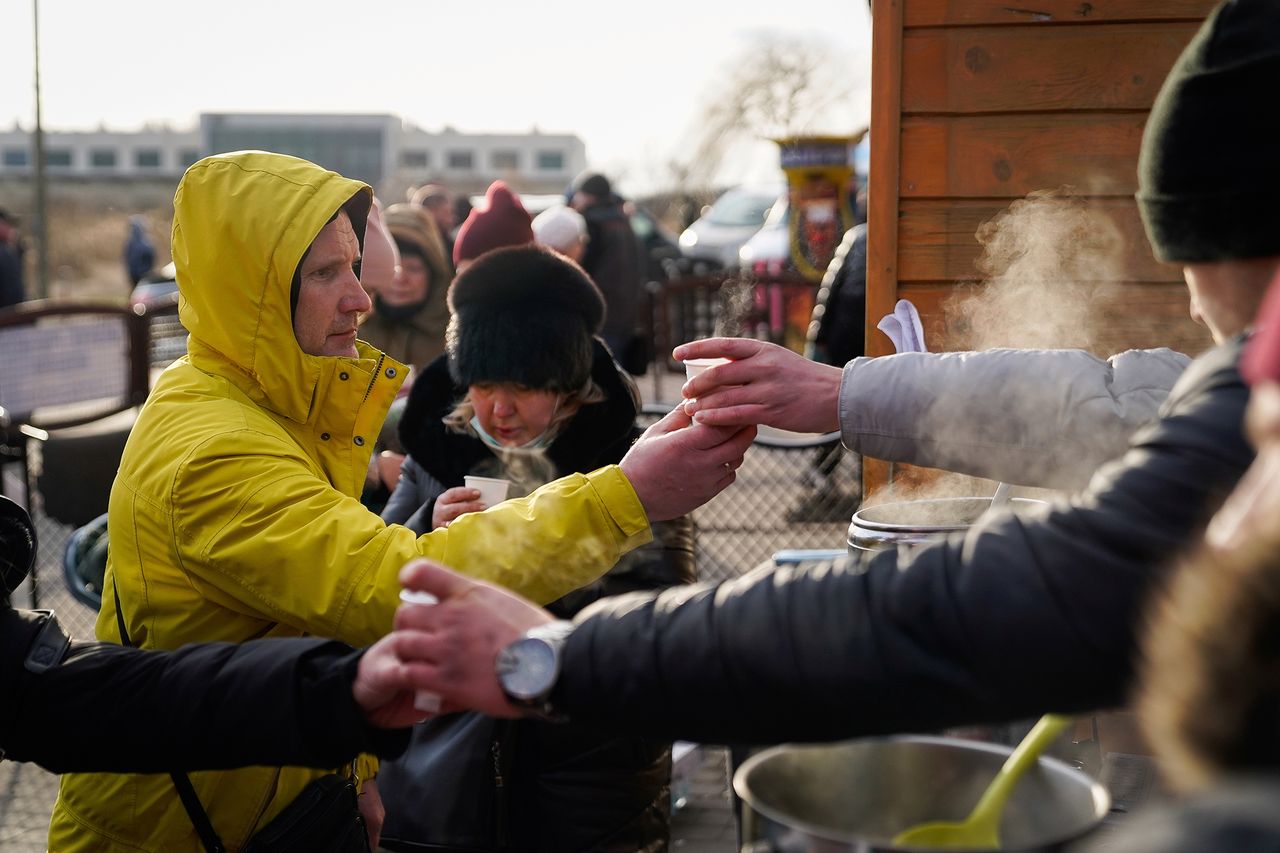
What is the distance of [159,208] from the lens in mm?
69312

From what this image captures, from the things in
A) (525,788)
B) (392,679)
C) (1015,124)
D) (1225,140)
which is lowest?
(525,788)

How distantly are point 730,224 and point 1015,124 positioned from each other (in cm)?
2190

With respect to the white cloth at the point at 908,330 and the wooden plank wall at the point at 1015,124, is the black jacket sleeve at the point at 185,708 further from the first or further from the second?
the wooden plank wall at the point at 1015,124

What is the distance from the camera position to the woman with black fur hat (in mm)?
3059

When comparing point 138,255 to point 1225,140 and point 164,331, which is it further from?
point 1225,140

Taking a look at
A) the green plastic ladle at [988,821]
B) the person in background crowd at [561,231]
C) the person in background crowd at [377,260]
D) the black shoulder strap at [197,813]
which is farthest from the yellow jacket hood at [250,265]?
the person in background crowd at [561,231]

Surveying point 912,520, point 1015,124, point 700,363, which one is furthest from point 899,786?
point 1015,124

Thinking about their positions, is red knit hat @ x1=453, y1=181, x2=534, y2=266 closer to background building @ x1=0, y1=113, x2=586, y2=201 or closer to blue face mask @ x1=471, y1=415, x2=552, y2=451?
blue face mask @ x1=471, y1=415, x2=552, y2=451

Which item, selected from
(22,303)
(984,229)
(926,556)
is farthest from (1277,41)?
(22,303)

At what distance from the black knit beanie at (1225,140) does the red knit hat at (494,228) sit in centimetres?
456

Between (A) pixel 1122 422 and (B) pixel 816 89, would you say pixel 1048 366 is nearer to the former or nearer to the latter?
(A) pixel 1122 422

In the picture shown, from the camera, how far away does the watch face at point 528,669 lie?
1.64 metres

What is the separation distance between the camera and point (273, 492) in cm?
232

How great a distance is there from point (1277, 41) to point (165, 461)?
1881 mm
